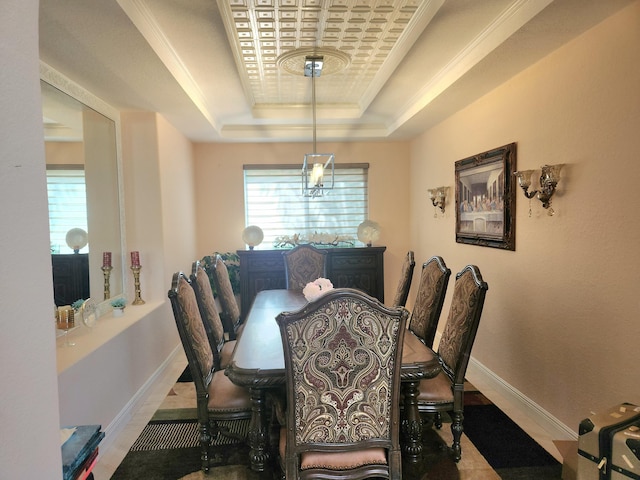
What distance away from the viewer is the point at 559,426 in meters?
2.30

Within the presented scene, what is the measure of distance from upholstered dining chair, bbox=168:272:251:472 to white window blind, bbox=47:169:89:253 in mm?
1036

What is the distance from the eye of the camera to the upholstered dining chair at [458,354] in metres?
1.92

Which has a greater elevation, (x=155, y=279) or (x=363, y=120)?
(x=363, y=120)

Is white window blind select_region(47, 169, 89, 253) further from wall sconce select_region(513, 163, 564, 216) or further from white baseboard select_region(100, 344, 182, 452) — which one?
wall sconce select_region(513, 163, 564, 216)

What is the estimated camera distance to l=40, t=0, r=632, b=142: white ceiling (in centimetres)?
193

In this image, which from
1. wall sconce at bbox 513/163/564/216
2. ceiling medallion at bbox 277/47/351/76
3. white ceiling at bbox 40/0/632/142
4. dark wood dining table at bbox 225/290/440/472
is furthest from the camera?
ceiling medallion at bbox 277/47/351/76

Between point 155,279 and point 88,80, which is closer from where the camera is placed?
point 88,80

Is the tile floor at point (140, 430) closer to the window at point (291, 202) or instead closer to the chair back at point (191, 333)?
the chair back at point (191, 333)

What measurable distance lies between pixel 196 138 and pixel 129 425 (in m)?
3.22

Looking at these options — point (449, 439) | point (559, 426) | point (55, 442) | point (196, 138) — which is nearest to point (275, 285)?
point (196, 138)

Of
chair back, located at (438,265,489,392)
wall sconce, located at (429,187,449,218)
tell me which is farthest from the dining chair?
wall sconce, located at (429,187,449,218)

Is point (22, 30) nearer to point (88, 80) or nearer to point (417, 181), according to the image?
point (88, 80)

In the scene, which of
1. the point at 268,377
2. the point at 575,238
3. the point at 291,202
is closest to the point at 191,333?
the point at 268,377

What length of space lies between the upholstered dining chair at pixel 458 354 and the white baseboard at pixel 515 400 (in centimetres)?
70
